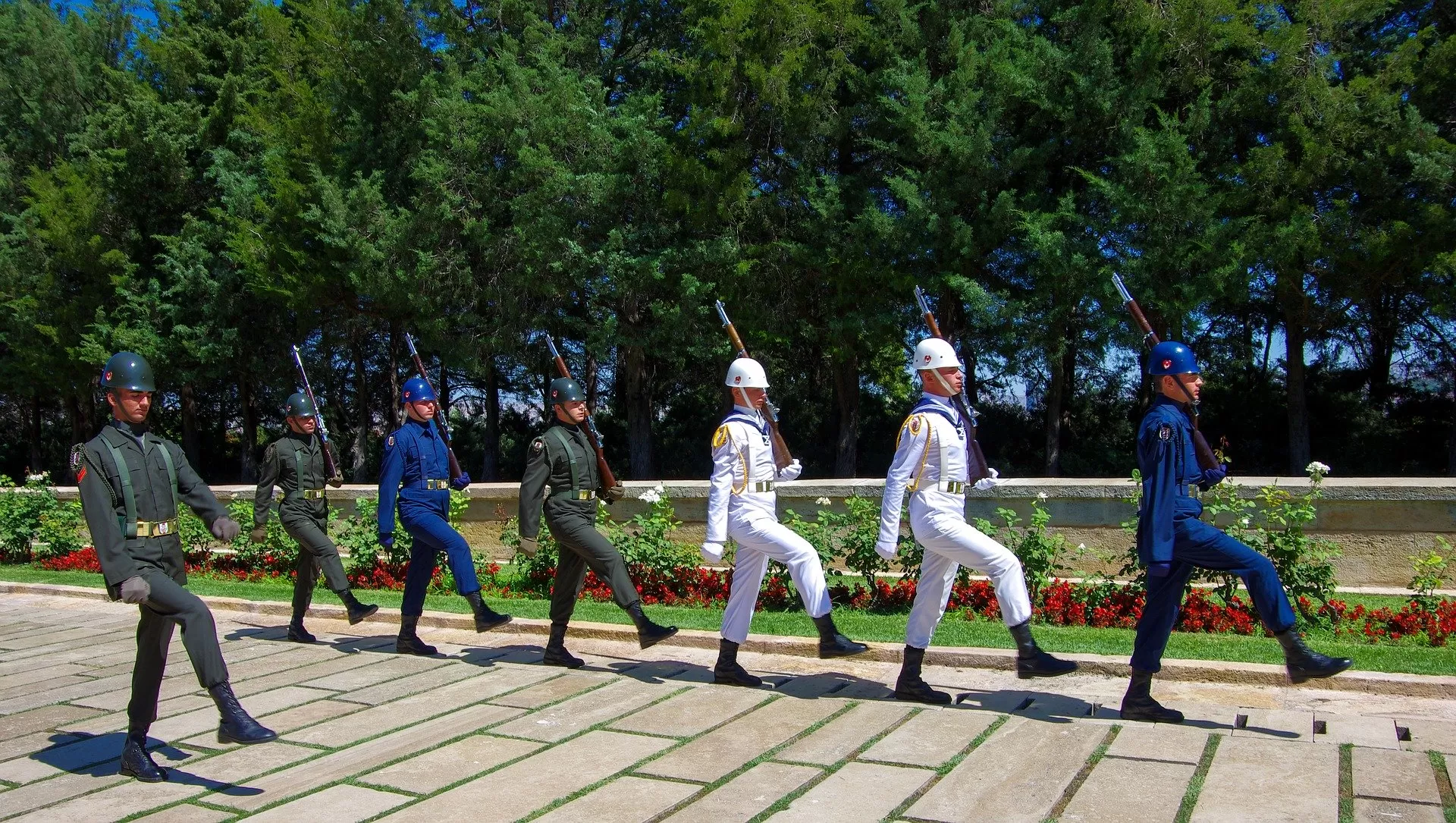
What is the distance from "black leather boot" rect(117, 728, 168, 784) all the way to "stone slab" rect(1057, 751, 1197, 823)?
4267mm

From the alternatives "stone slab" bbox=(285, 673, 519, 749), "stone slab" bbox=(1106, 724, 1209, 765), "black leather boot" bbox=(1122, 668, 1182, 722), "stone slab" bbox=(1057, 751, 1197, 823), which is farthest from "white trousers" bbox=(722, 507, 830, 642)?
"stone slab" bbox=(1057, 751, 1197, 823)

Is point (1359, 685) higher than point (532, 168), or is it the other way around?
point (532, 168)

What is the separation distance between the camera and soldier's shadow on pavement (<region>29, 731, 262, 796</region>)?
5.25m

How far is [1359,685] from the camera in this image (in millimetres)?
6191

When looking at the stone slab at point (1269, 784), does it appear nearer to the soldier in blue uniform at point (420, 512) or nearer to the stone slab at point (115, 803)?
the stone slab at point (115, 803)

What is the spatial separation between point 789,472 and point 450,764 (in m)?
2.98

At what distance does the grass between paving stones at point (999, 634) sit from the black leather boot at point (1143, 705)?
119cm

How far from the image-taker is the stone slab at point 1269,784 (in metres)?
4.30

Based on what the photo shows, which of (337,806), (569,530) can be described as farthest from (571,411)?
(337,806)

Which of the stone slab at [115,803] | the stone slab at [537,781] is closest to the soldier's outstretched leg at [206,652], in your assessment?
the stone slab at [115,803]

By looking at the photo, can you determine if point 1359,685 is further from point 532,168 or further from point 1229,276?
point 532,168

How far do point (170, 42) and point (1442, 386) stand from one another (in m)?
30.6

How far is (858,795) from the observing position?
4.70 metres

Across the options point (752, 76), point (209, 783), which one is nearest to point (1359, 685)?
point (209, 783)
